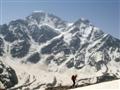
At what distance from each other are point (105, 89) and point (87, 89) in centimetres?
130

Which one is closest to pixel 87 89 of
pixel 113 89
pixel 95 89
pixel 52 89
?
pixel 95 89

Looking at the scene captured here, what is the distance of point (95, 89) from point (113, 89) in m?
1.56

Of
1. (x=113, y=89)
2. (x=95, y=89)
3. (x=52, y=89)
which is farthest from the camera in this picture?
(x=52, y=89)

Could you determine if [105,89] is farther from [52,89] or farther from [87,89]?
[52,89]

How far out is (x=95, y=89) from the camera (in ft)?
57.2

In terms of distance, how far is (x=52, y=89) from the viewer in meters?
22.5

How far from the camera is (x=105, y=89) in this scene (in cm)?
1708

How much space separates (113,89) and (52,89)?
758cm

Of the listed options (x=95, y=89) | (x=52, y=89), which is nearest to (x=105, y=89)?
(x=95, y=89)

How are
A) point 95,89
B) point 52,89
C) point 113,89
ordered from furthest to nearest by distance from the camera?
1. point 52,89
2. point 95,89
3. point 113,89

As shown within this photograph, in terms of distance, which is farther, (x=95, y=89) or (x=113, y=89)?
(x=95, y=89)

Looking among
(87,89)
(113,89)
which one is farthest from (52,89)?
(113,89)

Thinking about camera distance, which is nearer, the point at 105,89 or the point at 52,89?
the point at 105,89

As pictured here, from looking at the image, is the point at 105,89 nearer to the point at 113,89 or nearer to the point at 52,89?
the point at 113,89
